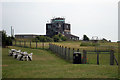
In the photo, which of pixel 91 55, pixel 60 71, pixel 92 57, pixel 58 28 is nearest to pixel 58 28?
pixel 58 28

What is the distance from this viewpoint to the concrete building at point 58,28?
132m

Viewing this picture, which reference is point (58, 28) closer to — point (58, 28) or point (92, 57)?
point (58, 28)

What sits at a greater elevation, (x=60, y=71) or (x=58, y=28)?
(x=58, y=28)

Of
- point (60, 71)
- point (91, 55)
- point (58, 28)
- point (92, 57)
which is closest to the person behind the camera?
point (60, 71)

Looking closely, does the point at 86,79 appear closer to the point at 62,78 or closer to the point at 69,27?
the point at 62,78

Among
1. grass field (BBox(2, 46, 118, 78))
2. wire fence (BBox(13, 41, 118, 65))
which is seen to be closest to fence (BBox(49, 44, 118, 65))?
wire fence (BBox(13, 41, 118, 65))

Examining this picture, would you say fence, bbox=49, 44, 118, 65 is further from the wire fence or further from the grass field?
the grass field

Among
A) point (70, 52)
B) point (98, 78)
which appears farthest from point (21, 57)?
point (98, 78)

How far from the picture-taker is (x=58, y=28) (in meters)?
134

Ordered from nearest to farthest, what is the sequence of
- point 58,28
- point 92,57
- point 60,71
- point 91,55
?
point 60,71
point 92,57
point 91,55
point 58,28

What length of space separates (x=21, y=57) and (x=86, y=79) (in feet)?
42.4

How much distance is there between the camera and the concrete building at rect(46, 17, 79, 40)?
13250cm

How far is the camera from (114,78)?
11.3 m

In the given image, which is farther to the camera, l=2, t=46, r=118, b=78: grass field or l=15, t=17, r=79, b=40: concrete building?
l=15, t=17, r=79, b=40: concrete building
